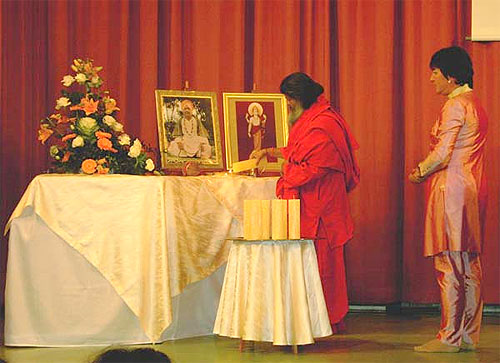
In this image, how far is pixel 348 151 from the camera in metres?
4.86

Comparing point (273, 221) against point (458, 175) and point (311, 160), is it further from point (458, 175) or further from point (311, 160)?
point (458, 175)

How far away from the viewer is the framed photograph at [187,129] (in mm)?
5039

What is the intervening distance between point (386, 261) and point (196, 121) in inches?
67.5

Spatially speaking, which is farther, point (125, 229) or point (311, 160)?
point (311, 160)

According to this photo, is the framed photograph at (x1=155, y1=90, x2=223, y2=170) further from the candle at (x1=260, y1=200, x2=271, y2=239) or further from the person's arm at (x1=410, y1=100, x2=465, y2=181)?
the person's arm at (x1=410, y1=100, x2=465, y2=181)

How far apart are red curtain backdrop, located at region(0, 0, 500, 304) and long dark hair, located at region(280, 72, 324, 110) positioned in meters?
1.16

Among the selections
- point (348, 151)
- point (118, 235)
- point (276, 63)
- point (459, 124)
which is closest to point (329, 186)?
point (348, 151)

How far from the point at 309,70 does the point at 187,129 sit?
129cm

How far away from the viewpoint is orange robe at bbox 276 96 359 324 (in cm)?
467

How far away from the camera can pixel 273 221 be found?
13.7 feet

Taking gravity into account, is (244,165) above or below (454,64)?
below

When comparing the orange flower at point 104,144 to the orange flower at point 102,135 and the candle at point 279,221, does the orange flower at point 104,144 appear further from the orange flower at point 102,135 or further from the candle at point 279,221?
the candle at point 279,221

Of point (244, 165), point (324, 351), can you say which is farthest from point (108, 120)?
point (324, 351)

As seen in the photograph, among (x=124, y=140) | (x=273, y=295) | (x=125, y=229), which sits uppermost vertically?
(x=124, y=140)
